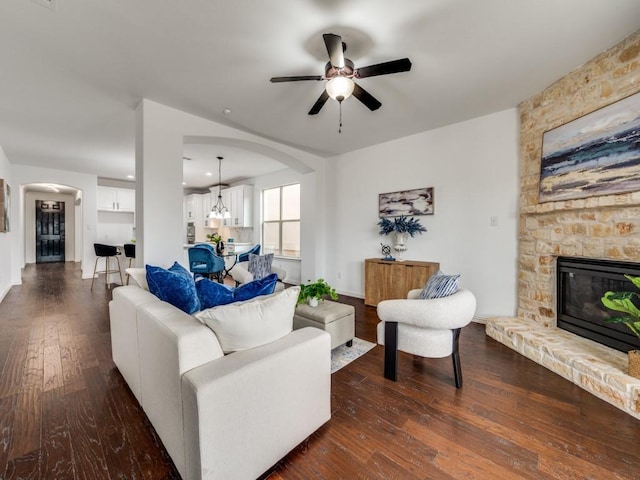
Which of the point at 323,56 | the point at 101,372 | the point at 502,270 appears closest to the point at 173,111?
the point at 323,56

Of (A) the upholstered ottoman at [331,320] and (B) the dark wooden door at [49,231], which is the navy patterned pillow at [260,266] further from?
(B) the dark wooden door at [49,231]

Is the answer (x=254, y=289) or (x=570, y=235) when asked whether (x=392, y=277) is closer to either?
(x=570, y=235)

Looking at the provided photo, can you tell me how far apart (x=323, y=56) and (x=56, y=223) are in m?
11.6

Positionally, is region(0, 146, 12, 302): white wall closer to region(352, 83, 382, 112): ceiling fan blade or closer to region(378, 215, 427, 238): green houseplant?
region(352, 83, 382, 112): ceiling fan blade

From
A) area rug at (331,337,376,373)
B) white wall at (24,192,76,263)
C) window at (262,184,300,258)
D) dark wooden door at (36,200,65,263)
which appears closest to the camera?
area rug at (331,337,376,373)

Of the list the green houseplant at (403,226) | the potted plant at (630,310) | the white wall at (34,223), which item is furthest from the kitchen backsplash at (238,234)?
the potted plant at (630,310)

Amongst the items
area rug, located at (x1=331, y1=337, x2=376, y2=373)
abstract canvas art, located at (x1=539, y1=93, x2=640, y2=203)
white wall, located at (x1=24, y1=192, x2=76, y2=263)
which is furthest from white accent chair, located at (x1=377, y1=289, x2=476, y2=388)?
white wall, located at (x1=24, y1=192, x2=76, y2=263)

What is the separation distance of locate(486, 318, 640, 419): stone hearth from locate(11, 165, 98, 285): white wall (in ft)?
27.2

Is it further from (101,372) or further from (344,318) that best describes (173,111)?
(344,318)

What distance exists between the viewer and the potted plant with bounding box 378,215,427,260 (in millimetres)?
4066

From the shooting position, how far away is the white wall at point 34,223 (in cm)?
872

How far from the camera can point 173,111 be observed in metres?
3.20

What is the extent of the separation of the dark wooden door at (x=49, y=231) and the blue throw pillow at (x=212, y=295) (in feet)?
36.6

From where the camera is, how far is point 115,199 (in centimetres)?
730
